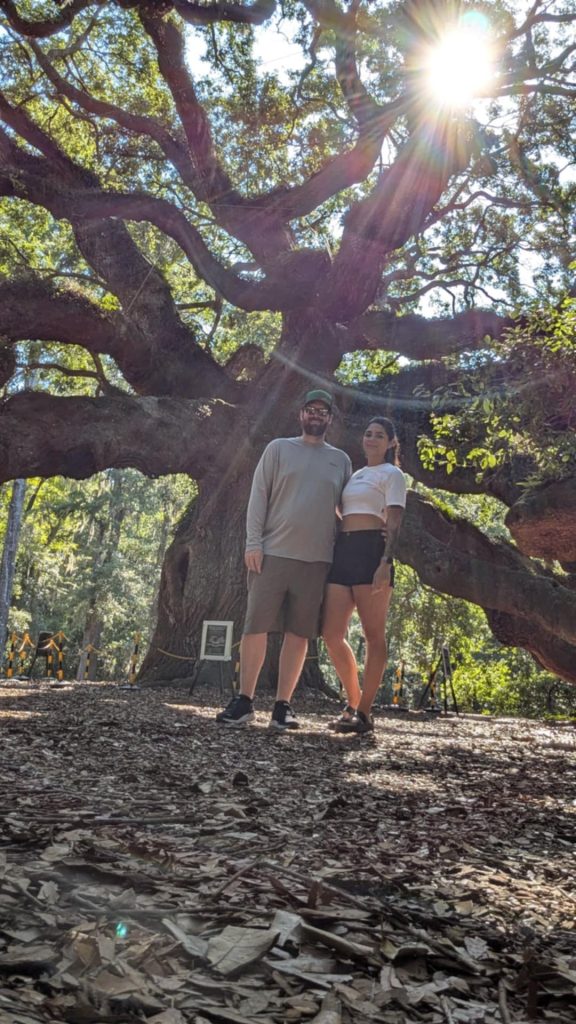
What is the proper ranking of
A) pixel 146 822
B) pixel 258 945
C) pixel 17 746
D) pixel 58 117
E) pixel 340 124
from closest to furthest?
pixel 258 945 < pixel 146 822 < pixel 17 746 < pixel 340 124 < pixel 58 117

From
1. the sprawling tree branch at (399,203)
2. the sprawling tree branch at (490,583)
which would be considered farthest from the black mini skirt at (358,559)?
the sprawling tree branch at (399,203)

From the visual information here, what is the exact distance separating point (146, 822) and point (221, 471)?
293 inches

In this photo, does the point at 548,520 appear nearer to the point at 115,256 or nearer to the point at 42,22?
the point at 115,256

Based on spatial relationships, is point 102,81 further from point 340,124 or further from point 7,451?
point 7,451

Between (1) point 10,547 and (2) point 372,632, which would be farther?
(1) point 10,547

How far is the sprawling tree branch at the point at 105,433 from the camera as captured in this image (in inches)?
311

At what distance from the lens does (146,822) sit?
2.34 m

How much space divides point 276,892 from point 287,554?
3646 mm

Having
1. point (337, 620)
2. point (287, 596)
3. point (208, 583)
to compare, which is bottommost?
point (337, 620)

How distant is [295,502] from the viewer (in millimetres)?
5438

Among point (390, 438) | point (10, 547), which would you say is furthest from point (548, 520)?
point (10, 547)

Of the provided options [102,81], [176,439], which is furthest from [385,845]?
[102,81]

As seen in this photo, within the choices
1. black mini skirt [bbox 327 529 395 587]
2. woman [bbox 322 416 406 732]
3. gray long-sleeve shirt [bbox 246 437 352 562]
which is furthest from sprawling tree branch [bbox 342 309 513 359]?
black mini skirt [bbox 327 529 395 587]

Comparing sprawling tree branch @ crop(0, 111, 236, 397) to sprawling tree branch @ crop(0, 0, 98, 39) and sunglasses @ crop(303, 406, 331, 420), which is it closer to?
sprawling tree branch @ crop(0, 0, 98, 39)
